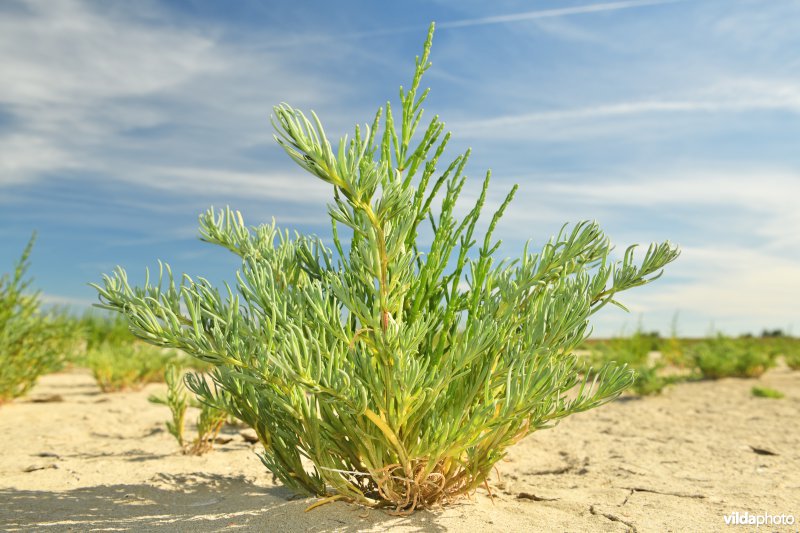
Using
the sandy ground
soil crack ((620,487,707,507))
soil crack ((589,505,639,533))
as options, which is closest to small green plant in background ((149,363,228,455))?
the sandy ground

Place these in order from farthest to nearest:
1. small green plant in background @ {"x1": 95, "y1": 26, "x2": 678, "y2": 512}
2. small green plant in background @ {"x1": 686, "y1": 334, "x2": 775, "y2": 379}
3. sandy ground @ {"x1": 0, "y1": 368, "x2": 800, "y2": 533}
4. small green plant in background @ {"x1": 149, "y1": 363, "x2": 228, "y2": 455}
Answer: small green plant in background @ {"x1": 686, "y1": 334, "x2": 775, "y2": 379} < small green plant in background @ {"x1": 149, "y1": 363, "x2": 228, "y2": 455} < sandy ground @ {"x1": 0, "y1": 368, "x2": 800, "y2": 533} < small green plant in background @ {"x1": 95, "y1": 26, "x2": 678, "y2": 512}

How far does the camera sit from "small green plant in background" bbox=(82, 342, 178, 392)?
8969 mm

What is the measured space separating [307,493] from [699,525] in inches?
79.9

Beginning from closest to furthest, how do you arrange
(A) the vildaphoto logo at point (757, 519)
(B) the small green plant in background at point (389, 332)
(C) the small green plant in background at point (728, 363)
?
1. (B) the small green plant in background at point (389, 332)
2. (A) the vildaphoto logo at point (757, 519)
3. (C) the small green plant in background at point (728, 363)

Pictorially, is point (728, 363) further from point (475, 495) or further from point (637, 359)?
point (475, 495)

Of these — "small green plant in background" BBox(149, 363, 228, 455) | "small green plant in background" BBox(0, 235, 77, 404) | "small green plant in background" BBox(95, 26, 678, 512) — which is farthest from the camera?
"small green plant in background" BBox(0, 235, 77, 404)

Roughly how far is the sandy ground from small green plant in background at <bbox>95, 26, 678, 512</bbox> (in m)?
0.34

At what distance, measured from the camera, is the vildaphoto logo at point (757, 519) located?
Answer: 3527mm

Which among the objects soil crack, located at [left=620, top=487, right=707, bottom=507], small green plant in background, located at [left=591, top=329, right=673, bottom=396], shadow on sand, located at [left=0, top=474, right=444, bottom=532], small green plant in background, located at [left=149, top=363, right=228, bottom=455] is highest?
small green plant in background, located at [left=591, top=329, right=673, bottom=396]

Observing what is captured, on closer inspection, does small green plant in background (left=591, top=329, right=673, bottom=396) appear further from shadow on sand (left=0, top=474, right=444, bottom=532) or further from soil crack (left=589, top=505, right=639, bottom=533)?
shadow on sand (left=0, top=474, right=444, bottom=532)

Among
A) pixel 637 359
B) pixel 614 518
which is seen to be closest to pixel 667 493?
pixel 614 518

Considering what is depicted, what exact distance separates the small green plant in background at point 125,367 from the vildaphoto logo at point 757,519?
6849 mm

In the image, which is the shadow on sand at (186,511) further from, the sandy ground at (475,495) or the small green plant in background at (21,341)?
the small green plant in background at (21,341)

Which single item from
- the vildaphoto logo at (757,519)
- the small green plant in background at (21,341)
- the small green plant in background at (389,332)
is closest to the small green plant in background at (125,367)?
the small green plant in background at (21,341)
